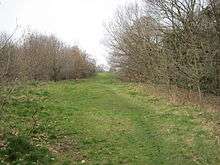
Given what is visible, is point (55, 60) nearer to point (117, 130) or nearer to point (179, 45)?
point (179, 45)

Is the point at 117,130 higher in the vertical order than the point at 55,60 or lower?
lower

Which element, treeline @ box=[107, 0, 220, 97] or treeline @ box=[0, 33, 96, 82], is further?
treeline @ box=[0, 33, 96, 82]

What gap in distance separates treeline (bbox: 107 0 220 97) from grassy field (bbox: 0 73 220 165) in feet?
19.0

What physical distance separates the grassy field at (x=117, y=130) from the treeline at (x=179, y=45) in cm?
580

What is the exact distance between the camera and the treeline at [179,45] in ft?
87.2

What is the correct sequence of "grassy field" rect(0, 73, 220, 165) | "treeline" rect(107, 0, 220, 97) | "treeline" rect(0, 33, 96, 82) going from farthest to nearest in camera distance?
"treeline" rect(0, 33, 96, 82), "treeline" rect(107, 0, 220, 97), "grassy field" rect(0, 73, 220, 165)

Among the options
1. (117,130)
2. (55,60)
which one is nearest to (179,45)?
(117,130)

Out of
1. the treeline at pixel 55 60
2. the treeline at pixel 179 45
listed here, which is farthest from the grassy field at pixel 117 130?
the treeline at pixel 55 60

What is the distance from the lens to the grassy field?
1175 cm

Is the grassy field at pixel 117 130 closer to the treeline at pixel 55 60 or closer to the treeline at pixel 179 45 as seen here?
the treeline at pixel 179 45

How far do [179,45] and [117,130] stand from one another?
16.6 meters

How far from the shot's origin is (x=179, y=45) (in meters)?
30.3

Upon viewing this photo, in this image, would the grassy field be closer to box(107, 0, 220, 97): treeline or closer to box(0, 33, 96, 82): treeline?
box(107, 0, 220, 97): treeline

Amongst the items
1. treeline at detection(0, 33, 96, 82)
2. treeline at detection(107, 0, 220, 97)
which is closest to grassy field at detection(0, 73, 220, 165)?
treeline at detection(107, 0, 220, 97)
